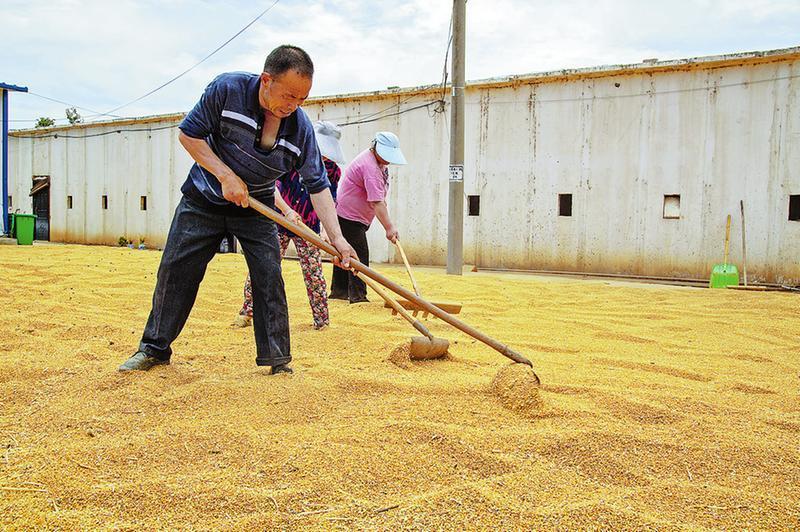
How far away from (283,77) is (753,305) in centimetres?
498

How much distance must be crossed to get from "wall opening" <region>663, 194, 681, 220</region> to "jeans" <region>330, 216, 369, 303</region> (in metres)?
6.46

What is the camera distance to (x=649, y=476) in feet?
6.19

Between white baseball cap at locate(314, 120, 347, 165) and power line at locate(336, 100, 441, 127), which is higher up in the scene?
power line at locate(336, 100, 441, 127)

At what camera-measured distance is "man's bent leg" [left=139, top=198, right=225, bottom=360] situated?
113 inches

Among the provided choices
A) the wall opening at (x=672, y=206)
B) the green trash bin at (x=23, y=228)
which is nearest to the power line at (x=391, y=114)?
the wall opening at (x=672, y=206)

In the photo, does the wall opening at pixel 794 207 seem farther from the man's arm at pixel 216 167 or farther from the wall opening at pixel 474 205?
the man's arm at pixel 216 167

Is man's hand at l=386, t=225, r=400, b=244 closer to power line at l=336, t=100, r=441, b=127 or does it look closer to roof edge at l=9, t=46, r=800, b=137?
roof edge at l=9, t=46, r=800, b=137

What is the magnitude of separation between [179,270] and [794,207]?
9333 millimetres

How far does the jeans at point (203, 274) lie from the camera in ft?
9.46

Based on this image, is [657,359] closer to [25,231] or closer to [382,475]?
[382,475]

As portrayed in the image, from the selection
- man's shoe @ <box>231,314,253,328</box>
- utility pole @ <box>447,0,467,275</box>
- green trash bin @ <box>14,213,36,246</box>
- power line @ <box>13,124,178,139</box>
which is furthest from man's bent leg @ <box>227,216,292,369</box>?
power line @ <box>13,124,178,139</box>

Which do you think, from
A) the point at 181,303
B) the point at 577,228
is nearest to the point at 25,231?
the point at 577,228

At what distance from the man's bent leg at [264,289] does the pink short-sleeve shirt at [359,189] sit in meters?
2.16

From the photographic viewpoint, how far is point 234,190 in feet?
8.70
